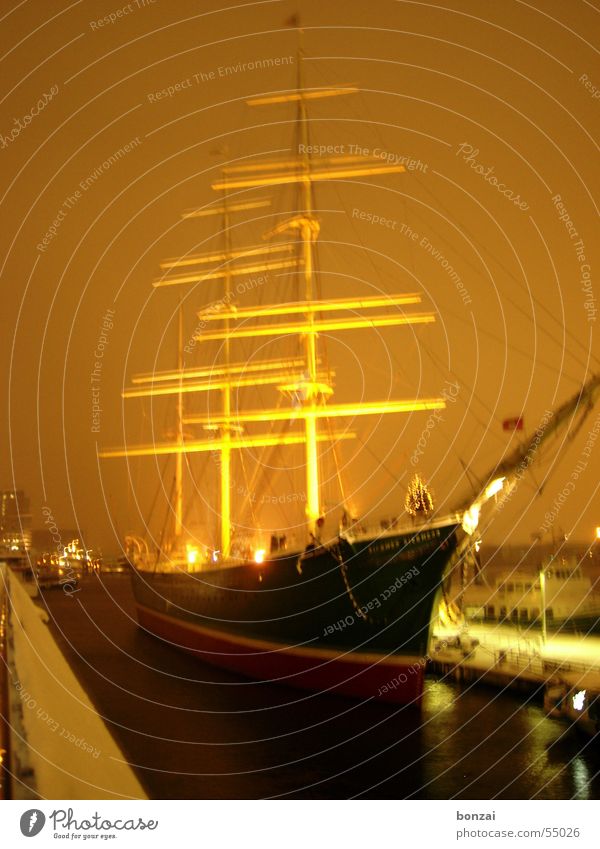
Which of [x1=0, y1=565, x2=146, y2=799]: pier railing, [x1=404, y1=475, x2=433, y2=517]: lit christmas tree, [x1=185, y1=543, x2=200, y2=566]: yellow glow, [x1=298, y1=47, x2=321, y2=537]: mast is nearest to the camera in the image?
[x1=0, y1=565, x2=146, y2=799]: pier railing

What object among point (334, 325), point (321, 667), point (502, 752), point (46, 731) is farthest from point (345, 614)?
point (46, 731)

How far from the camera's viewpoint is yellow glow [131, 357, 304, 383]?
22.4 m

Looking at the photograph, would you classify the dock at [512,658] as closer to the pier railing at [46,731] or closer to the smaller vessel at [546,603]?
the smaller vessel at [546,603]

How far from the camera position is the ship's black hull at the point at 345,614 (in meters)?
14.9

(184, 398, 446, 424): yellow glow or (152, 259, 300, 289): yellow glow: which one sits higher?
(152, 259, 300, 289): yellow glow

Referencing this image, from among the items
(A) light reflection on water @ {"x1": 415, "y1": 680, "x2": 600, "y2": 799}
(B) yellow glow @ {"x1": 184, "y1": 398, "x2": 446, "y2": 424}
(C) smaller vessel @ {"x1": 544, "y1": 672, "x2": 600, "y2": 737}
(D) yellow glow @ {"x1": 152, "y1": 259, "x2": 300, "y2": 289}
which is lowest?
(A) light reflection on water @ {"x1": 415, "y1": 680, "x2": 600, "y2": 799}

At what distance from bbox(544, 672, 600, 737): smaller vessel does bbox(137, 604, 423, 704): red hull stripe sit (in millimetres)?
2242

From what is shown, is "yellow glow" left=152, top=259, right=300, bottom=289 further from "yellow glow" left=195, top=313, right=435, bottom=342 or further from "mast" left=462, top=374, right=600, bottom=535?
"mast" left=462, top=374, right=600, bottom=535

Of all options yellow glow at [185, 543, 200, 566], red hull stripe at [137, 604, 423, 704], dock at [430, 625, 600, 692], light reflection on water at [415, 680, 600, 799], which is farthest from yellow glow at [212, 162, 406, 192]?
yellow glow at [185, 543, 200, 566]

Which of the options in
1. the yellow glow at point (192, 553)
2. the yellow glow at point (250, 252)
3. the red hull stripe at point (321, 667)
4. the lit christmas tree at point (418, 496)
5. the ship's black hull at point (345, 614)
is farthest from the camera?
the yellow glow at point (192, 553)

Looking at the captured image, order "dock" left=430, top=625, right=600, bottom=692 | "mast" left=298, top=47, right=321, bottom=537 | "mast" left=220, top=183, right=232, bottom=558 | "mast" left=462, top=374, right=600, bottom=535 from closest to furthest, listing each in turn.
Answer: "mast" left=462, top=374, right=600, bottom=535 → "dock" left=430, top=625, right=600, bottom=692 → "mast" left=298, top=47, right=321, bottom=537 → "mast" left=220, top=183, right=232, bottom=558

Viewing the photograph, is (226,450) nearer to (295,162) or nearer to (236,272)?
(236,272)

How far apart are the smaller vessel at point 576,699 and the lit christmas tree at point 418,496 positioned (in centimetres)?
480

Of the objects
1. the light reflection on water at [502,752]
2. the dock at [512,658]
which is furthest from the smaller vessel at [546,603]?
the light reflection on water at [502,752]
